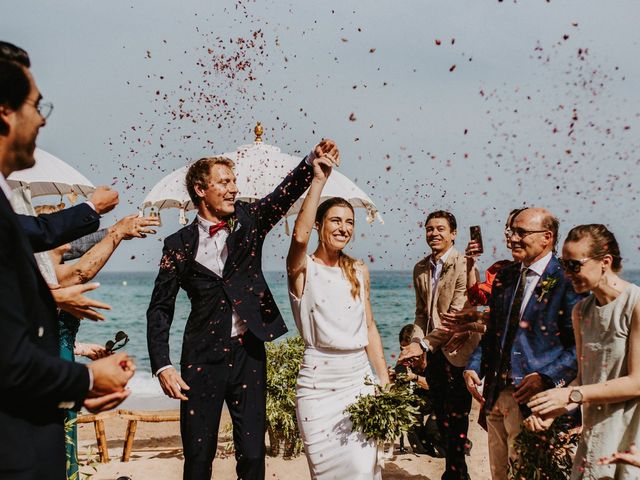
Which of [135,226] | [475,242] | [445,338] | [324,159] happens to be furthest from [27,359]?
[475,242]

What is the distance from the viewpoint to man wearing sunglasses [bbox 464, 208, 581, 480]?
5.21m

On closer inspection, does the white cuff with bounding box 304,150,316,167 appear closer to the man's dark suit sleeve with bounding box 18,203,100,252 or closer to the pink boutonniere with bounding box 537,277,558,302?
the pink boutonniere with bounding box 537,277,558,302

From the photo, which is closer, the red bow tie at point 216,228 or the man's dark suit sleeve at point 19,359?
the man's dark suit sleeve at point 19,359

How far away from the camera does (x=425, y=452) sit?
9320 millimetres

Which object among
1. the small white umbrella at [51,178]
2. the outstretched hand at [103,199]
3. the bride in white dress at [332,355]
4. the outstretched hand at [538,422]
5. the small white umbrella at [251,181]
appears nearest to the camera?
the outstretched hand at [103,199]

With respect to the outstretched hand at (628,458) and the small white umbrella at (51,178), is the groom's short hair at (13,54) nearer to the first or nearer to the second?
the outstretched hand at (628,458)

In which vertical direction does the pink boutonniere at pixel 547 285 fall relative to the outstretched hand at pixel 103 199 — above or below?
below

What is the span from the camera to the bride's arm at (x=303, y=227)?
5.21 meters

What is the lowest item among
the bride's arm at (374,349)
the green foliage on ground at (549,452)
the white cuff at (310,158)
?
the green foliage on ground at (549,452)

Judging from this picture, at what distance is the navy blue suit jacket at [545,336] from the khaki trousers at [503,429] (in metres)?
0.08

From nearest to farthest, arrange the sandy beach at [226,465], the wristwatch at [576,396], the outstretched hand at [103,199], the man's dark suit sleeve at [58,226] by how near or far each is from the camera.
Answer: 1. the man's dark suit sleeve at [58,226]
2. the outstretched hand at [103,199]
3. the wristwatch at [576,396]
4. the sandy beach at [226,465]

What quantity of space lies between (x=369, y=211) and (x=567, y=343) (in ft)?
20.5

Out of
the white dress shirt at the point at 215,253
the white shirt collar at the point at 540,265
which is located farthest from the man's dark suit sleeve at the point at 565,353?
the white dress shirt at the point at 215,253

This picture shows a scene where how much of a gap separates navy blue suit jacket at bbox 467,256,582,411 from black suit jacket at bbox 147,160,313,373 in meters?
1.61
